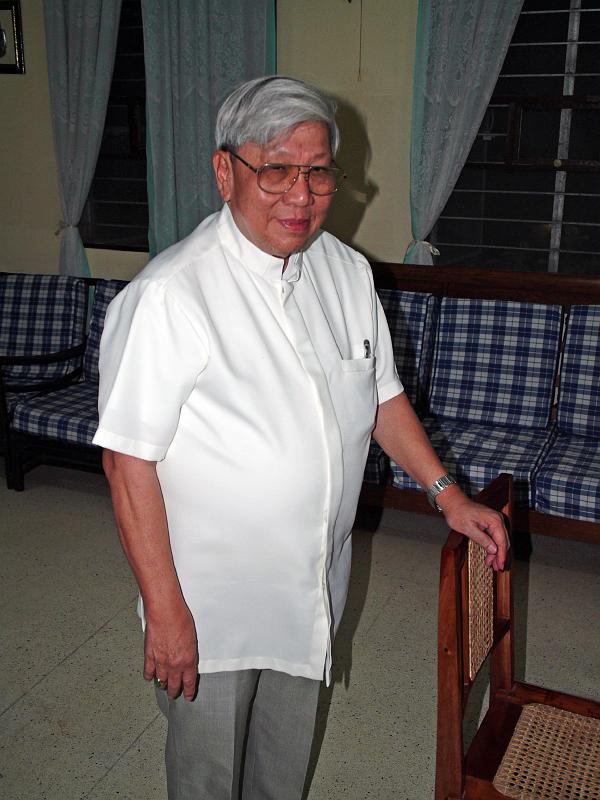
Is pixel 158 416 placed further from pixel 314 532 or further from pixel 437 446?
pixel 437 446

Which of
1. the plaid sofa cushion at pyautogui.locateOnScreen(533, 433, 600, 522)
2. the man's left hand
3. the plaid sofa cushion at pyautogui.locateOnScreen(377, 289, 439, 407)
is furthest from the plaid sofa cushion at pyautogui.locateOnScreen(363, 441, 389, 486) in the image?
the man's left hand

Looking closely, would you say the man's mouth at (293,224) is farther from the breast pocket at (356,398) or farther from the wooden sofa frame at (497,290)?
the wooden sofa frame at (497,290)

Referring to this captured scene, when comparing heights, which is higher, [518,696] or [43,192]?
[43,192]

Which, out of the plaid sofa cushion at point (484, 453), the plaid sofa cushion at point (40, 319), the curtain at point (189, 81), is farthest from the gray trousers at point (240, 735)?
the curtain at point (189, 81)

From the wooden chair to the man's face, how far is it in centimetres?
54

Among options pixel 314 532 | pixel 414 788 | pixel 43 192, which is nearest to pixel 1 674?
pixel 414 788

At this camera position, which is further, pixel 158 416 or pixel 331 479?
pixel 331 479

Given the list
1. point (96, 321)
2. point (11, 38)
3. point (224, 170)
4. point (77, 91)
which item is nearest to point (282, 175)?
point (224, 170)

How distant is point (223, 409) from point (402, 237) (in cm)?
301

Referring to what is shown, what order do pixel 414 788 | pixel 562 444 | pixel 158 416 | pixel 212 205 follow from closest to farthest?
pixel 158 416 < pixel 414 788 < pixel 562 444 < pixel 212 205

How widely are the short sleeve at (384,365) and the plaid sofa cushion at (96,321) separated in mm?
2647

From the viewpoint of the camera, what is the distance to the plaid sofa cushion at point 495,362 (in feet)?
10.8

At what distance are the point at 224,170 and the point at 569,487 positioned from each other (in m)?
1.98

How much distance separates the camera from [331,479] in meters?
1.31
